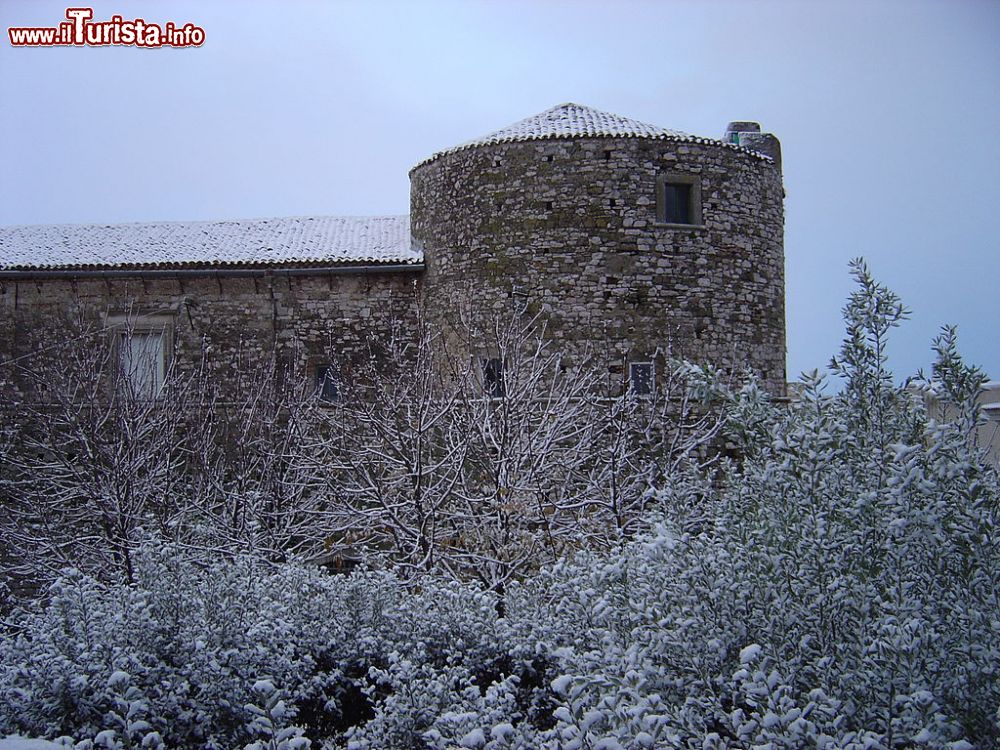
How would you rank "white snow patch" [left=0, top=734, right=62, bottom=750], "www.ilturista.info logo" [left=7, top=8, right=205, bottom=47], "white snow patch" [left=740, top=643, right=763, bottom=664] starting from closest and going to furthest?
"white snow patch" [left=740, top=643, right=763, bottom=664]
"white snow patch" [left=0, top=734, right=62, bottom=750]
"www.ilturista.info logo" [left=7, top=8, right=205, bottom=47]

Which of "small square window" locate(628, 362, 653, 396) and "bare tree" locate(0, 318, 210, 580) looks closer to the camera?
"bare tree" locate(0, 318, 210, 580)

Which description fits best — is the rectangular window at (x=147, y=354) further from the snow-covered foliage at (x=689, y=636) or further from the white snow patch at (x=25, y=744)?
the white snow patch at (x=25, y=744)

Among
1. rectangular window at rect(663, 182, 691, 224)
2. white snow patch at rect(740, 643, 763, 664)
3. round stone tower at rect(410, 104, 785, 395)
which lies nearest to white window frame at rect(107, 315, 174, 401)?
round stone tower at rect(410, 104, 785, 395)

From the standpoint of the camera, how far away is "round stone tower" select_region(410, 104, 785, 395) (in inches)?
468

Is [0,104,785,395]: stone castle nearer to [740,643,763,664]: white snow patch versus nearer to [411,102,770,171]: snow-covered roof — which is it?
[411,102,770,171]: snow-covered roof

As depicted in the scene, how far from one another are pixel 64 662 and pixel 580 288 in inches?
319

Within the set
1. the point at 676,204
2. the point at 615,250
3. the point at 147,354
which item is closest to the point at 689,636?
the point at 615,250

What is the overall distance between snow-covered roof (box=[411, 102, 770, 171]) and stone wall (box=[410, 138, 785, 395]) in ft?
0.27

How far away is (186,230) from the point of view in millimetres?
15383

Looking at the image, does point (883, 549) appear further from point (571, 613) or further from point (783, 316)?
point (783, 316)

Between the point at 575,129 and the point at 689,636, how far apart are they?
9.14 m

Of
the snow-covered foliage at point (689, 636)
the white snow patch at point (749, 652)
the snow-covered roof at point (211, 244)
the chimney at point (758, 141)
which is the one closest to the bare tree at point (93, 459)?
the snow-covered roof at point (211, 244)

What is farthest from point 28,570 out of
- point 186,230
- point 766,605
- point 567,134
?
point 766,605

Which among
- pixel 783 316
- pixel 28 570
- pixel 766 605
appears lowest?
pixel 28 570
